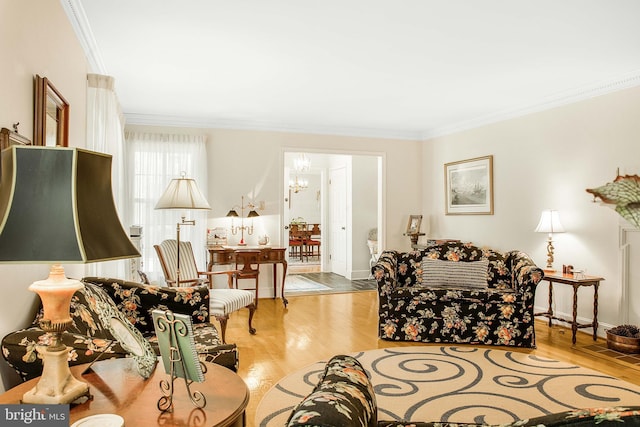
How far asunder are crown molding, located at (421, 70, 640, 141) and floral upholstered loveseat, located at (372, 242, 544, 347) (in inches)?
71.1

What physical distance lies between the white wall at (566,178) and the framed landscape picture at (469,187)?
0.33 feet

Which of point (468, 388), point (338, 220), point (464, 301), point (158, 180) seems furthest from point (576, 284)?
point (338, 220)

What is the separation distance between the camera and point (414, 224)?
23.5ft

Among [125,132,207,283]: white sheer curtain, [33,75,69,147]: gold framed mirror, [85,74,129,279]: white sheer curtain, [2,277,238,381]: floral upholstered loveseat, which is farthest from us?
[125,132,207,283]: white sheer curtain

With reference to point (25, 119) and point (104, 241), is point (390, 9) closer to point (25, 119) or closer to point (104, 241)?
point (25, 119)

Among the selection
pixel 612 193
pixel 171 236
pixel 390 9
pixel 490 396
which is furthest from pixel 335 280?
pixel 612 193

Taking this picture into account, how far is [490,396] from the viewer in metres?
3.02

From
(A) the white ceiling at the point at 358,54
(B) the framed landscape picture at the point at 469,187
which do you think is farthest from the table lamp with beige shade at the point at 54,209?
(B) the framed landscape picture at the point at 469,187

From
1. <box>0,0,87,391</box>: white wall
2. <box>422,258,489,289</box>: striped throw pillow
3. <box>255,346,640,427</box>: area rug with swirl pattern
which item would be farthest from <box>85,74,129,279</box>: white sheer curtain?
<box>422,258,489,289</box>: striped throw pillow

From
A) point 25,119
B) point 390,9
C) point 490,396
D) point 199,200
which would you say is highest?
point 390,9

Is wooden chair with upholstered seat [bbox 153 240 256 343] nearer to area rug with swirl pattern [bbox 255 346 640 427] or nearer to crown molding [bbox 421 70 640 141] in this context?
area rug with swirl pattern [bbox 255 346 640 427]

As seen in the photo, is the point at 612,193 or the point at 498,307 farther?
the point at 498,307

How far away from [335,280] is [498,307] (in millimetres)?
4211

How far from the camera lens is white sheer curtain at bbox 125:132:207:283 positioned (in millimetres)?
5969
